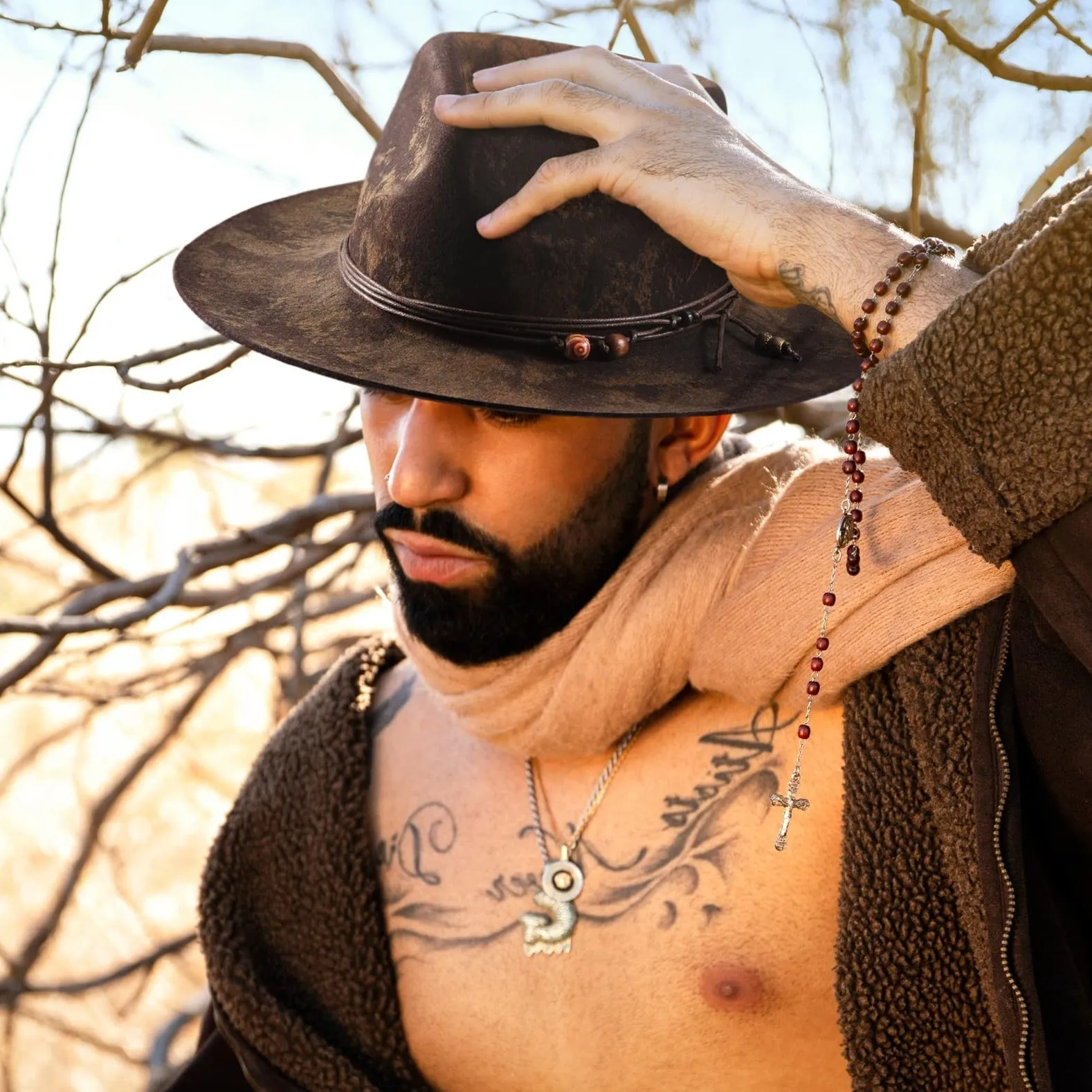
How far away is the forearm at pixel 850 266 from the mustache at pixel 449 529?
1.73 ft

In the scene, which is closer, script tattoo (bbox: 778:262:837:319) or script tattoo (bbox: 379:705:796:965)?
script tattoo (bbox: 778:262:837:319)

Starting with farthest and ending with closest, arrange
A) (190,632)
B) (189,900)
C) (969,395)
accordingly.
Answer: (189,900), (190,632), (969,395)

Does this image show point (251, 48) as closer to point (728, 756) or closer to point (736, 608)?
point (736, 608)

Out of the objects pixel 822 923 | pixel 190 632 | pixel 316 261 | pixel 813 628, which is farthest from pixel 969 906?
pixel 190 632

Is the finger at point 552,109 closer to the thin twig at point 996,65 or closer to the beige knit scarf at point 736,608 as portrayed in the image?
the beige knit scarf at point 736,608

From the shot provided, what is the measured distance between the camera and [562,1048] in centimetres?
169

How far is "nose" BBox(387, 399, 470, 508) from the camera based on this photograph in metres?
1.59

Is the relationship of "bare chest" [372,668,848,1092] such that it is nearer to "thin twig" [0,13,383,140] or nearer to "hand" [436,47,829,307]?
"hand" [436,47,829,307]

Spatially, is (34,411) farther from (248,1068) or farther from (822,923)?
(822,923)

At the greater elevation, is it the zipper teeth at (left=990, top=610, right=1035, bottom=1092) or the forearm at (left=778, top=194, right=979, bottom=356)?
the forearm at (left=778, top=194, right=979, bottom=356)

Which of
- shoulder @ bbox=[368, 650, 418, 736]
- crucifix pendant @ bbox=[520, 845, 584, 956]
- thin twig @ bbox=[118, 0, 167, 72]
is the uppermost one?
thin twig @ bbox=[118, 0, 167, 72]

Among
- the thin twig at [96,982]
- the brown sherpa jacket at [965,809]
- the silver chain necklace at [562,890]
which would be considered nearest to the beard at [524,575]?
the silver chain necklace at [562,890]

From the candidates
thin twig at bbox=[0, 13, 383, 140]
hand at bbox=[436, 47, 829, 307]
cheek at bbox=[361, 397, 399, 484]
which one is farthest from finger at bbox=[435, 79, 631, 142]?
thin twig at bbox=[0, 13, 383, 140]

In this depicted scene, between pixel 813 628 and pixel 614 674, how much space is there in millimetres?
293
